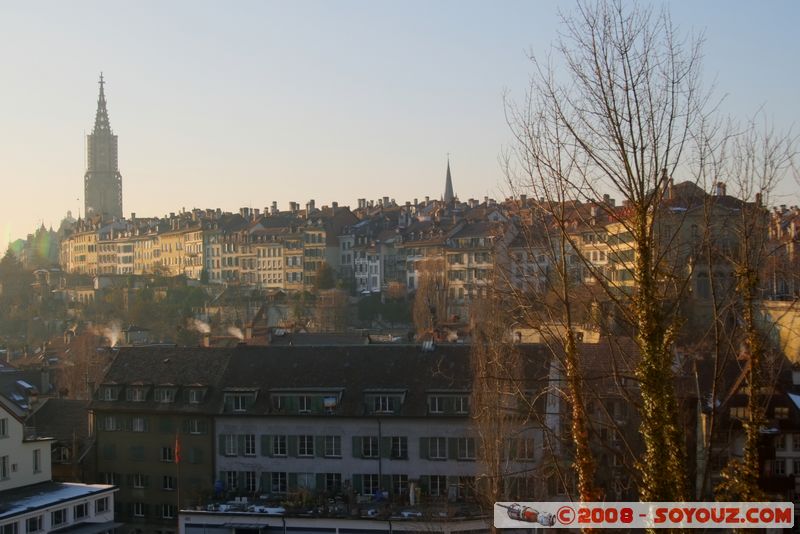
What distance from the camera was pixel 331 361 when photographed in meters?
34.3

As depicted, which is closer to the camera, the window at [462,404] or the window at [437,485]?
the window at [437,485]

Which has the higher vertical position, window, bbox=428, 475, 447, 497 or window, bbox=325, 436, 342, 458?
window, bbox=325, 436, 342, 458

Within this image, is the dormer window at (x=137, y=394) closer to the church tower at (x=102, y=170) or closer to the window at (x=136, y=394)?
the window at (x=136, y=394)

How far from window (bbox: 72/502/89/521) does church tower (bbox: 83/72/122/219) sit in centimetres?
14550

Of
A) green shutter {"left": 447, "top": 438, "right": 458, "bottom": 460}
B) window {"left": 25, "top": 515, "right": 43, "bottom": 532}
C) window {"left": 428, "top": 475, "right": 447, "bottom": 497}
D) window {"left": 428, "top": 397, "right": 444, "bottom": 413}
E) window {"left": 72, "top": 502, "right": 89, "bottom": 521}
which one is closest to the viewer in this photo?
window {"left": 25, "top": 515, "right": 43, "bottom": 532}

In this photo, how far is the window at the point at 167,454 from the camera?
34062 millimetres

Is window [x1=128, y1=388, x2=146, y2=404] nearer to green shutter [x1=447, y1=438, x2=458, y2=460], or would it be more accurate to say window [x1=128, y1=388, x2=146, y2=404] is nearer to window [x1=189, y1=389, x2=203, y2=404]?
window [x1=189, y1=389, x2=203, y2=404]

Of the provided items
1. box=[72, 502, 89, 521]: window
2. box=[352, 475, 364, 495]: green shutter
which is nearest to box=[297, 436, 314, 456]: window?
box=[352, 475, 364, 495]: green shutter

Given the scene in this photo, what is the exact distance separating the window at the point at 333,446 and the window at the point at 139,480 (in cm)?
608

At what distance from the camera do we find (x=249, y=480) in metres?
33.0

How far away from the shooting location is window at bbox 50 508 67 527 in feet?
93.2

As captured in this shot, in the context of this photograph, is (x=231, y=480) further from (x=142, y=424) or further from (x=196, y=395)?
(x=142, y=424)

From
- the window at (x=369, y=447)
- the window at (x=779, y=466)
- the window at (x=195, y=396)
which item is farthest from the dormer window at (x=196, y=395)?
the window at (x=779, y=466)

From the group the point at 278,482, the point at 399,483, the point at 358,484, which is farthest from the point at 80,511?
the point at 399,483
